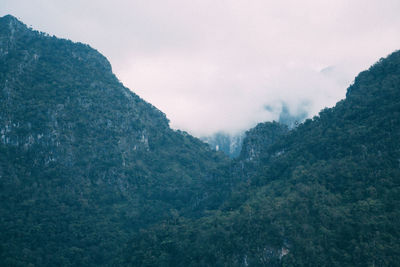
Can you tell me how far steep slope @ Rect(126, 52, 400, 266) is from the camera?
29.4m

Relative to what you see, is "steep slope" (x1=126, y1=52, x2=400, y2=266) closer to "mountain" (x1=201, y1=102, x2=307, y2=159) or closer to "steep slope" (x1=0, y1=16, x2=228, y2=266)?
"steep slope" (x1=0, y1=16, x2=228, y2=266)

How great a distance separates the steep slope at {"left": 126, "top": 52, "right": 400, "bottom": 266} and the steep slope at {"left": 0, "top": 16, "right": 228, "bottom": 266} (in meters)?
11.3

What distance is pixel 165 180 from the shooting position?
69.1 m

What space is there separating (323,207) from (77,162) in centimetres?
4271

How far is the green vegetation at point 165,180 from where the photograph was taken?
3228 centimetres

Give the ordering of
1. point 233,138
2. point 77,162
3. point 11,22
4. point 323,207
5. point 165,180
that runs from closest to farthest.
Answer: point 323,207 → point 77,162 → point 165,180 → point 11,22 → point 233,138

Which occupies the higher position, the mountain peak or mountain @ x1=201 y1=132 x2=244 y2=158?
the mountain peak

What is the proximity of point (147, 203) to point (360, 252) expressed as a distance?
40891 millimetres

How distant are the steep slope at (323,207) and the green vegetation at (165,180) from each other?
15 centimetres

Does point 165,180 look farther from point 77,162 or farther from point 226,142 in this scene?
point 226,142

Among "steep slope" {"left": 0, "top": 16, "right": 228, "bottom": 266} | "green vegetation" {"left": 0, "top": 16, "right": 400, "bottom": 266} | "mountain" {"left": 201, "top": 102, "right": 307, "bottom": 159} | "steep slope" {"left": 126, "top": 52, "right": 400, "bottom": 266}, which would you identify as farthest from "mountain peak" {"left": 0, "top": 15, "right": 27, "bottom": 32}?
"mountain" {"left": 201, "top": 102, "right": 307, "bottom": 159}

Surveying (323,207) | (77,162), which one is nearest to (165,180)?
(77,162)

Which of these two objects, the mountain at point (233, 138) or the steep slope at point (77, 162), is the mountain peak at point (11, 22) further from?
the mountain at point (233, 138)

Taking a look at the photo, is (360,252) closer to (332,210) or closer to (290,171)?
(332,210)
